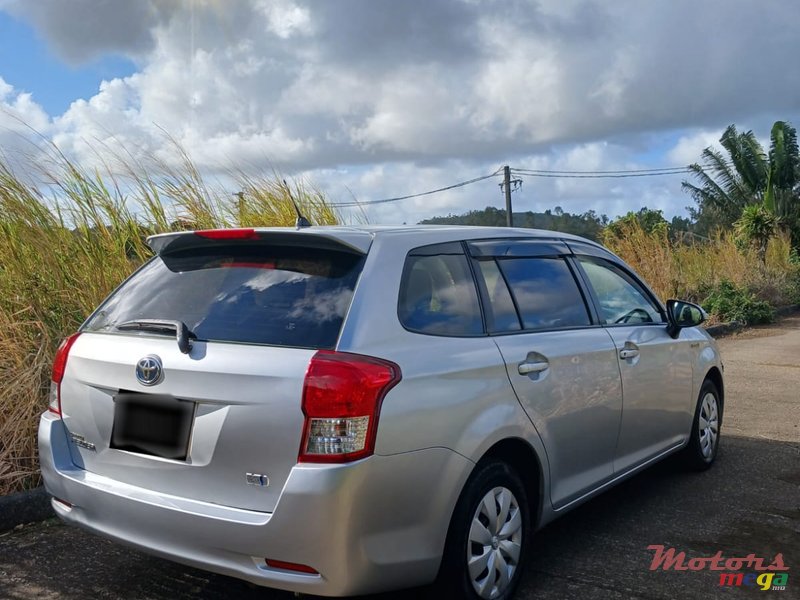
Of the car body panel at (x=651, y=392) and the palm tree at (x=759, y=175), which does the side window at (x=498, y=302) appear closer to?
Result: the car body panel at (x=651, y=392)

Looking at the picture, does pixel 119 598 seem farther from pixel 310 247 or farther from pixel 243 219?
pixel 243 219

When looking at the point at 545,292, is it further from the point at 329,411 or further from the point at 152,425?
the point at 152,425

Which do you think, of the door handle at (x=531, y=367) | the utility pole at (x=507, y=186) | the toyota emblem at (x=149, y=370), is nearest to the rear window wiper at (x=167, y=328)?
the toyota emblem at (x=149, y=370)

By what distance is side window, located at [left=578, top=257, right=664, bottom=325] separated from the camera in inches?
183

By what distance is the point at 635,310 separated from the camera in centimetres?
499

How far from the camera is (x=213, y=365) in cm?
296

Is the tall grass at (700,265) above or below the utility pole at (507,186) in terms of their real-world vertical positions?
below

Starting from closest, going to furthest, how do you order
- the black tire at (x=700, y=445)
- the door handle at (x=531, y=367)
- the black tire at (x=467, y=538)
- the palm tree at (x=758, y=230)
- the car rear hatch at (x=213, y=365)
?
the car rear hatch at (x=213, y=365) < the black tire at (x=467, y=538) < the door handle at (x=531, y=367) < the black tire at (x=700, y=445) < the palm tree at (x=758, y=230)

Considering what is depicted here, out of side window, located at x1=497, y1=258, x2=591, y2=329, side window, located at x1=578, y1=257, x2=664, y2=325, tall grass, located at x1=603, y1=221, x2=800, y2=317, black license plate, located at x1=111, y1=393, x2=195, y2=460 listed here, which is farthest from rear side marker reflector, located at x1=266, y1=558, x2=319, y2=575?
tall grass, located at x1=603, y1=221, x2=800, y2=317

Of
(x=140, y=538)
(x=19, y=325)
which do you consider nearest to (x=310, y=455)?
(x=140, y=538)

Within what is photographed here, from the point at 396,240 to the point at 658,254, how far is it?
13994 mm

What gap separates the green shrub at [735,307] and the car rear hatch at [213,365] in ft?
45.6

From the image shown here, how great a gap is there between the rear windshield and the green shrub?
13878 millimetres

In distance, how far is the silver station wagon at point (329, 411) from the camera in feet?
9.16
